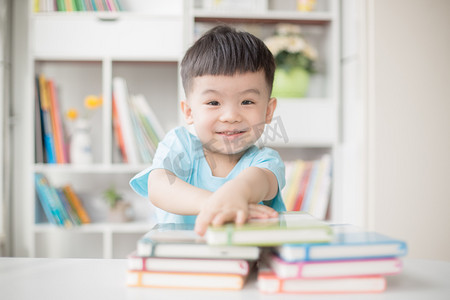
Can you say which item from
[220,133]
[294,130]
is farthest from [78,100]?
[220,133]

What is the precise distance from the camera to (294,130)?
2.36 m

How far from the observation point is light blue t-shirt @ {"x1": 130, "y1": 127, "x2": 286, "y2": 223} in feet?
3.15

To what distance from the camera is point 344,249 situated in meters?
0.51

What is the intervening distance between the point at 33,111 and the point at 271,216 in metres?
2.04

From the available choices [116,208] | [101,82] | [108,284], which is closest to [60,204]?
[116,208]

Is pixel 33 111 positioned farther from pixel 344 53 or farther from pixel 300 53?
pixel 344 53

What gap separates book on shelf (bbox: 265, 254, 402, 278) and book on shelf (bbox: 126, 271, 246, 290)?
0.18ft

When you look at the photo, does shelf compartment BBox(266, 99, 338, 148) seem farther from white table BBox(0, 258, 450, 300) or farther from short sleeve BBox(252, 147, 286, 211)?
white table BBox(0, 258, 450, 300)

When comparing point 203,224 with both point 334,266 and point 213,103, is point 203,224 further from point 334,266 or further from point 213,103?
point 213,103

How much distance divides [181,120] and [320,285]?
1838mm

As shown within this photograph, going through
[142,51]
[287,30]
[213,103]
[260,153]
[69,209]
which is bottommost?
[69,209]

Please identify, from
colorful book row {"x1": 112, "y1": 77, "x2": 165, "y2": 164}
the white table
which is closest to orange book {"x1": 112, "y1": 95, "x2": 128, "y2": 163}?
colorful book row {"x1": 112, "y1": 77, "x2": 165, "y2": 164}

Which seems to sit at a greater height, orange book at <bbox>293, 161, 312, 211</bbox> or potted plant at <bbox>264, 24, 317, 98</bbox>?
potted plant at <bbox>264, 24, 317, 98</bbox>

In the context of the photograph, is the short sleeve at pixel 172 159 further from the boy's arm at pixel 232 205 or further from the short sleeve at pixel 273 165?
the boy's arm at pixel 232 205
